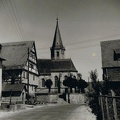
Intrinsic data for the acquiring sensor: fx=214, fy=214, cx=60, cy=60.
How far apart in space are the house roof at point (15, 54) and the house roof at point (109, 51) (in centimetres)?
1680

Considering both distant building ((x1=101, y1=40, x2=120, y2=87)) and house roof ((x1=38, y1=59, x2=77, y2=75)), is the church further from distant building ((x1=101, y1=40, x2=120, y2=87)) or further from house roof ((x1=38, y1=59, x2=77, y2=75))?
distant building ((x1=101, y1=40, x2=120, y2=87))

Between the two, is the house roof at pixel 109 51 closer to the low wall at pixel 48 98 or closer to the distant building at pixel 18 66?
the distant building at pixel 18 66

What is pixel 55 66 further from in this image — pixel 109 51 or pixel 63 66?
pixel 109 51

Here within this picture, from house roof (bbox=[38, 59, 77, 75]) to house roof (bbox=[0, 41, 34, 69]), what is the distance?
44.9 feet

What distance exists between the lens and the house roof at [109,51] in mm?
34550

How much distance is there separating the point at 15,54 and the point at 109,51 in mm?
21051

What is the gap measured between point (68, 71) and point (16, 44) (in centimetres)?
1670

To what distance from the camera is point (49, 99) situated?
162ft

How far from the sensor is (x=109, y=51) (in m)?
36.7

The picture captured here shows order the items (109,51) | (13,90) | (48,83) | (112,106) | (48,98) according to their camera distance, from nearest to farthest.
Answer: (112,106), (109,51), (13,90), (48,98), (48,83)

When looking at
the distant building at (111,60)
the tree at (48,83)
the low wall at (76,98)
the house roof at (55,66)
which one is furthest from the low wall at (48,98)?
the distant building at (111,60)

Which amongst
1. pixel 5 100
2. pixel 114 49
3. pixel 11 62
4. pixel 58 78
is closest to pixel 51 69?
pixel 58 78

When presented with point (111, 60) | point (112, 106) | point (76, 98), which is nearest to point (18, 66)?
point (76, 98)

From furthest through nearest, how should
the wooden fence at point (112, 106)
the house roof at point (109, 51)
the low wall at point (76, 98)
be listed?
the low wall at point (76, 98) → the house roof at point (109, 51) → the wooden fence at point (112, 106)
